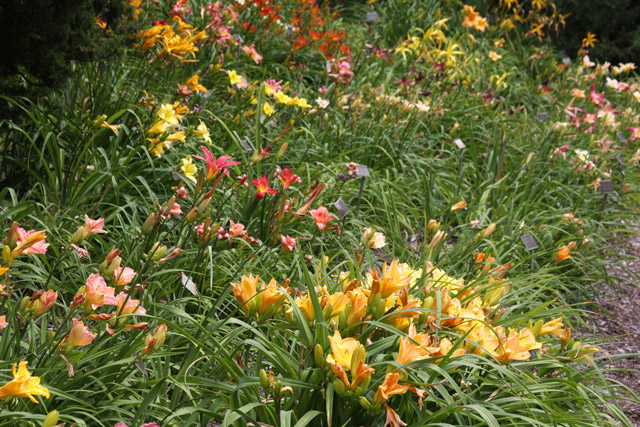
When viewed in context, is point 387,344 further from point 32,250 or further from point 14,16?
point 14,16

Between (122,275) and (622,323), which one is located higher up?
(122,275)

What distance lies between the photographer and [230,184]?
3.01 meters

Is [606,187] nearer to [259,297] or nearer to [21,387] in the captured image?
[259,297]

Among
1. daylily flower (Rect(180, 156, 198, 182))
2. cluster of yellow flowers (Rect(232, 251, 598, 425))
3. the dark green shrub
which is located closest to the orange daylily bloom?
cluster of yellow flowers (Rect(232, 251, 598, 425))

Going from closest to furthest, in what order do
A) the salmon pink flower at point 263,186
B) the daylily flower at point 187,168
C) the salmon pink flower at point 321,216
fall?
the salmon pink flower at point 263,186 → the salmon pink flower at point 321,216 → the daylily flower at point 187,168

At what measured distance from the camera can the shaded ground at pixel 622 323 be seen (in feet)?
9.68

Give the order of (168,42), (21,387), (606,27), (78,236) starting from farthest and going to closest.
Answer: (606,27), (168,42), (78,236), (21,387)

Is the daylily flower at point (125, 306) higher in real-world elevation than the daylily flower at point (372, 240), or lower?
higher

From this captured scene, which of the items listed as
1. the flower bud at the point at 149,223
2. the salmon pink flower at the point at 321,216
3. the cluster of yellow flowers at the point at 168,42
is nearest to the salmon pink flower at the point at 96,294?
the flower bud at the point at 149,223

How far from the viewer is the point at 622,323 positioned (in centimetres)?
337

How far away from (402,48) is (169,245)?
9.87ft

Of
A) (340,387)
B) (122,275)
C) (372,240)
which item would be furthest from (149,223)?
(372,240)

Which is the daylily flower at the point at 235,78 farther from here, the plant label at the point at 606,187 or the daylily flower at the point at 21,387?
the daylily flower at the point at 21,387

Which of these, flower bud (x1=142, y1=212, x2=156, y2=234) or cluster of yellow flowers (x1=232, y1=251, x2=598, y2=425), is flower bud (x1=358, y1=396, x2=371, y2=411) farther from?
flower bud (x1=142, y1=212, x2=156, y2=234)
